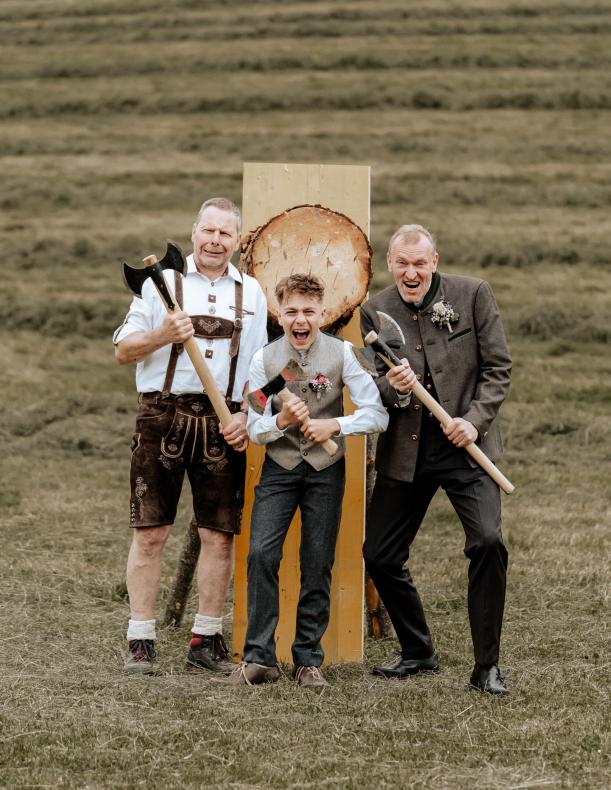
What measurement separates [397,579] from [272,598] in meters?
0.58

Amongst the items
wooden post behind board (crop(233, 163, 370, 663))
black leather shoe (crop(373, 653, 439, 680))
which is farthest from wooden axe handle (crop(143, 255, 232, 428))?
black leather shoe (crop(373, 653, 439, 680))

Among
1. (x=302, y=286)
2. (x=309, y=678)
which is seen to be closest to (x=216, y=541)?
(x=309, y=678)

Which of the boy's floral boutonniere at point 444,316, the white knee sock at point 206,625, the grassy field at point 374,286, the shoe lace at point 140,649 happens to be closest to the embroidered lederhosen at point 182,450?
the white knee sock at point 206,625

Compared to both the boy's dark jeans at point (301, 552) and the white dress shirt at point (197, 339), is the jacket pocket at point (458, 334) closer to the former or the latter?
the boy's dark jeans at point (301, 552)

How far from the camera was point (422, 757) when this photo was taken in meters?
4.26

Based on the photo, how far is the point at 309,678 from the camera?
5.17 meters

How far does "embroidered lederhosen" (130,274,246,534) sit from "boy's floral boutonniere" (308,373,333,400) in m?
0.41

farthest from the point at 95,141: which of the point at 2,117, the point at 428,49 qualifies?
the point at 428,49

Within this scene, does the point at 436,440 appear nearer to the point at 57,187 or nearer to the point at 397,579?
the point at 397,579

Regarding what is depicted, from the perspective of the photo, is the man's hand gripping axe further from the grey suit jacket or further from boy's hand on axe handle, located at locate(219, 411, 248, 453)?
boy's hand on axe handle, located at locate(219, 411, 248, 453)

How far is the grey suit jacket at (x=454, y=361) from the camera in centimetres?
520

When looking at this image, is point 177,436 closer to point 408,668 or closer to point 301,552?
point 301,552

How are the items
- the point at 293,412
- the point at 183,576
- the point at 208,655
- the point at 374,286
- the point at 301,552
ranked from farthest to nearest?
1. the point at 374,286
2. the point at 183,576
3. the point at 208,655
4. the point at 301,552
5. the point at 293,412

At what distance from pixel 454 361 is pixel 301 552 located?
108cm
